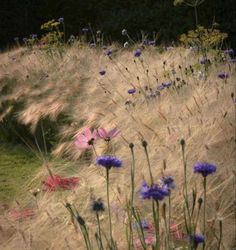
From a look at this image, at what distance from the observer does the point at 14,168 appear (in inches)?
172

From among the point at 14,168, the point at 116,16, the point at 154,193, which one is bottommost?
the point at 116,16

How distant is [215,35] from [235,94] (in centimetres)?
186

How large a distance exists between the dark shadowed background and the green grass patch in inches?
150

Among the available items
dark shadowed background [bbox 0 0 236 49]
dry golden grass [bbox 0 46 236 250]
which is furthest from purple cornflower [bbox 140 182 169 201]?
dark shadowed background [bbox 0 0 236 49]

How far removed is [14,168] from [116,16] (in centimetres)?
670

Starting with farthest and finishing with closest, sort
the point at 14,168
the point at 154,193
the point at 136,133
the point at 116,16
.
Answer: the point at 116,16
the point at 14,168
the point at 136,133
the point at 154,193

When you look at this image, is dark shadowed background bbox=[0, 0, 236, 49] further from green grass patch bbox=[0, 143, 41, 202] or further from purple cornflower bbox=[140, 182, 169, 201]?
purple cornflower bbox=[140, 182, 169, 201]

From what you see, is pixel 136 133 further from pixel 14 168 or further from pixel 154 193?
pixel 14 168

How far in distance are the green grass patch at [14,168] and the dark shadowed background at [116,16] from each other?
3821mm

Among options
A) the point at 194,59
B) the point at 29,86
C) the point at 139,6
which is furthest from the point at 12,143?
the point at 139,6

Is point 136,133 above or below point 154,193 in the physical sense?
below

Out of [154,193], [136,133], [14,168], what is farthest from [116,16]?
[154,193]

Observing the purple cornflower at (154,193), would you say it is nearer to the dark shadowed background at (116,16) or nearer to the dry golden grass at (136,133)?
the dry golden grass at (136,133)

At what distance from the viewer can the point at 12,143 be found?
5273mm
